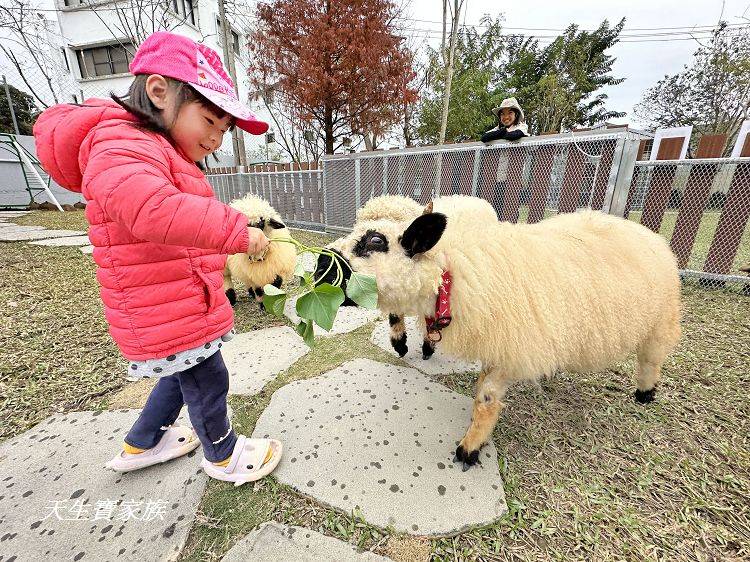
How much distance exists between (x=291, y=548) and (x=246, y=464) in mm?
506

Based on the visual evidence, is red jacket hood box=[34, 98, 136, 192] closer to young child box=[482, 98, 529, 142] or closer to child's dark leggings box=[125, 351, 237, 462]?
child's dark leggings box=[125, 351, 237, 462]

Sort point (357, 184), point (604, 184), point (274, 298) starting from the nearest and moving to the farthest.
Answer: point (274, 298)
point (604, 184)
point (357, 184)

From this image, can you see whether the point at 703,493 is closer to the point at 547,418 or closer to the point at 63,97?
the point at 547,418

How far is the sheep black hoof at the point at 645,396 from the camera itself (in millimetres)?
2441

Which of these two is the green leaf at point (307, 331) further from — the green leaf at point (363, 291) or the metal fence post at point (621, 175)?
the metal fence post at point (621, 175)

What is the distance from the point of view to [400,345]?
2.97 metres

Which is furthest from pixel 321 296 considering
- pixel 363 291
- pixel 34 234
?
pixel 34 234

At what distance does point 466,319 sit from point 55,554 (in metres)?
2.18

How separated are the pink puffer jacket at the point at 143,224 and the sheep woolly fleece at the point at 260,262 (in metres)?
2.28

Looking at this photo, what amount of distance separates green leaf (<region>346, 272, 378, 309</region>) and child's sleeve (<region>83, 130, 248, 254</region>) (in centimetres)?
54

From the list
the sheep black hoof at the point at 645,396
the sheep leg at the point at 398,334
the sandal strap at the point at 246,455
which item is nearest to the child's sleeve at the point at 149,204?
the sandal strap at the point at 246,455

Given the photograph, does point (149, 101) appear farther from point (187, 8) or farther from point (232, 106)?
point (187, 8)

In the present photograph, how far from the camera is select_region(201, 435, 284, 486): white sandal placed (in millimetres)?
1766

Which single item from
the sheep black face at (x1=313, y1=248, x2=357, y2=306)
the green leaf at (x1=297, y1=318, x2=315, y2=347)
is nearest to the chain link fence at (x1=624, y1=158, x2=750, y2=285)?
the sheep black face at (x1=313, y1=248, x2=357, y2=306)
